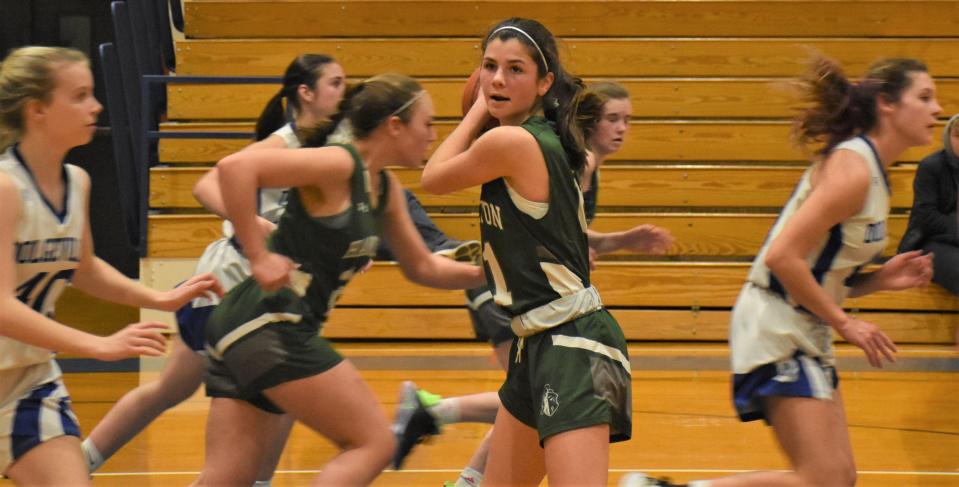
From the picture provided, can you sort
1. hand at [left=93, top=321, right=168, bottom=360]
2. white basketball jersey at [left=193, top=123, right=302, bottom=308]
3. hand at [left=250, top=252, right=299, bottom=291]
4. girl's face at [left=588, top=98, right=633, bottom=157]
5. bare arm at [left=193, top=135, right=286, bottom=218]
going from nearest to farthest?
1. hand at [left=93, top=321, right=168, bottom=360]
2. hand at [left=250, top=252, right=299, bottom=291]
3. bare arm at [left=193, top=135, right=286, bottom=218]
4. white basketball jersey at [left=193, top=123, right=302, bottom=308]
5. girl's face at [left=588, top=98, right=633, bottom=157]

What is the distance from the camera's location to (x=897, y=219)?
784 cm

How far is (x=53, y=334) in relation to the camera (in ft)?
8.73

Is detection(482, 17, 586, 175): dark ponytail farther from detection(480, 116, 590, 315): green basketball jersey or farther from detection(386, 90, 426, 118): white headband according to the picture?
detection(386, 90, 426, 118): white headband

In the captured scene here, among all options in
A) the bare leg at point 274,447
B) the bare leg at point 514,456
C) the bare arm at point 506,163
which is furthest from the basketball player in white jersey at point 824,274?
the bare leg at point 274,447

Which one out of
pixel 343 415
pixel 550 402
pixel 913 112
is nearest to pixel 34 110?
pixel 343 415

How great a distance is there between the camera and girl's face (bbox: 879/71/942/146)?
10.8 feet

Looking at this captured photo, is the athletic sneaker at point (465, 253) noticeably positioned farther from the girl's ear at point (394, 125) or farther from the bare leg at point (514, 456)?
the bare leg at point (514, 456)

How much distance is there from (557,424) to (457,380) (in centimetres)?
387

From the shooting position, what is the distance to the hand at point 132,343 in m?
2.64

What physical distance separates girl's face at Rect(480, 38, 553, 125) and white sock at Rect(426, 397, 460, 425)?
1338 mm

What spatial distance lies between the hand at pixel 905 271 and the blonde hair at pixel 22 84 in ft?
7.23

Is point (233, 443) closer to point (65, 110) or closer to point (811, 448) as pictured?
point (65, 110)

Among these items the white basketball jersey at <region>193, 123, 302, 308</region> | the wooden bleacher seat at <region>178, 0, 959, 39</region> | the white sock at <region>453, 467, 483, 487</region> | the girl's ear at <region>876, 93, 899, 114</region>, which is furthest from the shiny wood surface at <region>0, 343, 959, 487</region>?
the wooden bleacher seat at <region>178, 0, 959, 39</region>

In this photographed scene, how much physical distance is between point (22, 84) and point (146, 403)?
1589 millimetres
